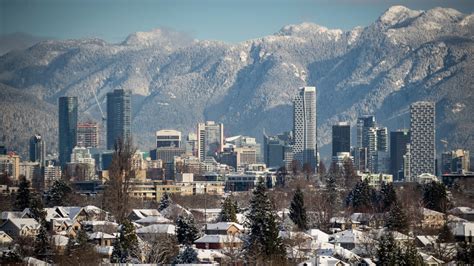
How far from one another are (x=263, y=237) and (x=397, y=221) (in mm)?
16491

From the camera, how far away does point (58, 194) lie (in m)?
112

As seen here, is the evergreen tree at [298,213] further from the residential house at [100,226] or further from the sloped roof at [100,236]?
the sloped roof at [100,236]

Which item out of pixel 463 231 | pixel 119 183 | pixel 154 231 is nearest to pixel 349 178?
pixel 119 183

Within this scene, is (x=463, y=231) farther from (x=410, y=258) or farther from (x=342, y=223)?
(x=410, y=258)

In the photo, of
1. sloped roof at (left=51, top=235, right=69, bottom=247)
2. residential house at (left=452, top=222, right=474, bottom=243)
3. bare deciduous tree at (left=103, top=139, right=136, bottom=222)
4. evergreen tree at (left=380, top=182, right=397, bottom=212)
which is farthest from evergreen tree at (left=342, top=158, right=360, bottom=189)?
sloped roof at (left=51, top=235, right=69, bottom=247)

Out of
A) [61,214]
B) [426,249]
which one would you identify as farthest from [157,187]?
[426,249]

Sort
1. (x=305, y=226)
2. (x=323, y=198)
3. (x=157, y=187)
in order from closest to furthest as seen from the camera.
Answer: (x=305, y=226) < (x=323, y=198) < (x=157, y=187)

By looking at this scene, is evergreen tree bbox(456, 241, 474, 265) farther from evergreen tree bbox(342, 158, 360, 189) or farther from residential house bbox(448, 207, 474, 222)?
evergreen tree bbox(342, 158, 360, 189)

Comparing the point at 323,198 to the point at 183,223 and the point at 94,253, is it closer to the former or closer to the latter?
the point at 183,223

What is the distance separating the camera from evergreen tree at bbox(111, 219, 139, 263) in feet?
229

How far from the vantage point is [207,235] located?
8262cm

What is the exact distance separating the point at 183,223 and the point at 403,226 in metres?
11.6

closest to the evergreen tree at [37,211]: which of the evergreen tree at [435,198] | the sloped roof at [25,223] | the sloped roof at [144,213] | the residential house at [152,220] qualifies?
the sloped roof at [25,223]

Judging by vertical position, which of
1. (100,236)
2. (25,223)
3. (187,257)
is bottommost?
(187,257)
